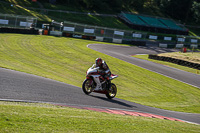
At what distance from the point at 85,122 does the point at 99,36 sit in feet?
134

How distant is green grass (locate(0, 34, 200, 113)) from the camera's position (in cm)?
1823

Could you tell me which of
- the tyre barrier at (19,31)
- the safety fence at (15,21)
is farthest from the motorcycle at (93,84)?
the safety fence at (15,21)

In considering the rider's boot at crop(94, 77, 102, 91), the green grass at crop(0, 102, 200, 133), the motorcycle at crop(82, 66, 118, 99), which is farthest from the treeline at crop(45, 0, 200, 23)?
the green grass at crop(0, 102, 200, 133)

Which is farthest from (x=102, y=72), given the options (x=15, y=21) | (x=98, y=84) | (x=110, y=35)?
(x=110, y=35)

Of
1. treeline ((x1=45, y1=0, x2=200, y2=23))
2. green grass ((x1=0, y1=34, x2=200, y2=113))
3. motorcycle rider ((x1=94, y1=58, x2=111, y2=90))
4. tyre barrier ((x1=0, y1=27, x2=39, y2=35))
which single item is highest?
treeline ((x1=45, y1=0, x2=200, y2=23))

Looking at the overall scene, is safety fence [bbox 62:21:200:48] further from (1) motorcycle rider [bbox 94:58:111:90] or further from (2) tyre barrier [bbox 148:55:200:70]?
(1) motorcycle rider [bbox 94:58:111:90]

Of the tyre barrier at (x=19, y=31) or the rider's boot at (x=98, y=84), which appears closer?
the rider's boot at (x=98, y=84)

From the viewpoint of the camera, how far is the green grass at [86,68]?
1823cm

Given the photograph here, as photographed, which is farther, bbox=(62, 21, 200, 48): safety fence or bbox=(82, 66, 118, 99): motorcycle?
bbox=(62, 21, 200, 48): safety fence

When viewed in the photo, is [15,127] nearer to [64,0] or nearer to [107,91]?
[107,91]

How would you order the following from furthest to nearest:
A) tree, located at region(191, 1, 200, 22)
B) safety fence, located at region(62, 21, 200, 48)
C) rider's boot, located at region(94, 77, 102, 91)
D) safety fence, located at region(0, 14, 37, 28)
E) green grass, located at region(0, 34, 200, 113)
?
tree, located at region(191, 1, 200, 22) → safety fence, located at region(62, 21, 200, 48) → safety fence, located at region(0, 14, 37, 28) → green grass, located at region(0, 34, 200, 113) → rider's boot, located at region(94, 77, 102, 91)

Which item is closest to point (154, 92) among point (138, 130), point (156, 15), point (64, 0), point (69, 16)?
point (138, 130)

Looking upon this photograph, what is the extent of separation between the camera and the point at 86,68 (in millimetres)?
24328

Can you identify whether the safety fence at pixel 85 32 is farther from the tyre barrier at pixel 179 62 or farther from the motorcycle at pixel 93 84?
the motorcycle at pixel 93 84
